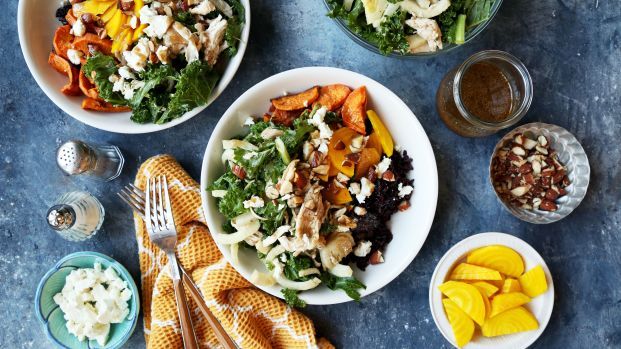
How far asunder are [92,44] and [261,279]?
1.10 m

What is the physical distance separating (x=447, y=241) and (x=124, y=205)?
1397 mm

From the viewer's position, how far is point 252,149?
218 cm

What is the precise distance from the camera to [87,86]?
7.52 feet

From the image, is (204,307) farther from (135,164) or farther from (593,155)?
(593,155)

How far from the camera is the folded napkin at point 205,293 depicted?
7.85ft

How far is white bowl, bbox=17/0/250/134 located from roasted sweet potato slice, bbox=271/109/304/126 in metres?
0.22

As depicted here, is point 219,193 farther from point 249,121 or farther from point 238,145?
point 249,121

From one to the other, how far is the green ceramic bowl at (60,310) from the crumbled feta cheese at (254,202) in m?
0.66

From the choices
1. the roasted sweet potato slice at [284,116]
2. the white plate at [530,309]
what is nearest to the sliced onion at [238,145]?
the roasted sweet potato slice at [284,116]

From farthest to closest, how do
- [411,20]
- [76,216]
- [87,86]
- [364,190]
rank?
[76,216], [87,86], [364,190], [411,20]

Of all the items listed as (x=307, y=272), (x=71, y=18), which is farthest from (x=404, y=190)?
(x=71, y=18)

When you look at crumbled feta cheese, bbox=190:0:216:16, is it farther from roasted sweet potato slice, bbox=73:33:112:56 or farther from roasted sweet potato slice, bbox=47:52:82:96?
roasted sweet potato slice, bbox=47:52:82:96

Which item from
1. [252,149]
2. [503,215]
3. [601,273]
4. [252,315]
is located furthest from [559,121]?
[252,315]

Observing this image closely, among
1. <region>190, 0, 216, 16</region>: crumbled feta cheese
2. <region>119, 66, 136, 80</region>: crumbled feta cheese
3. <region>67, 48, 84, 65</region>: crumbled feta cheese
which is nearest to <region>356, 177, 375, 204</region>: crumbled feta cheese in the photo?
<region>190, 0, 216, 16</region>: crumbled feta cheese
